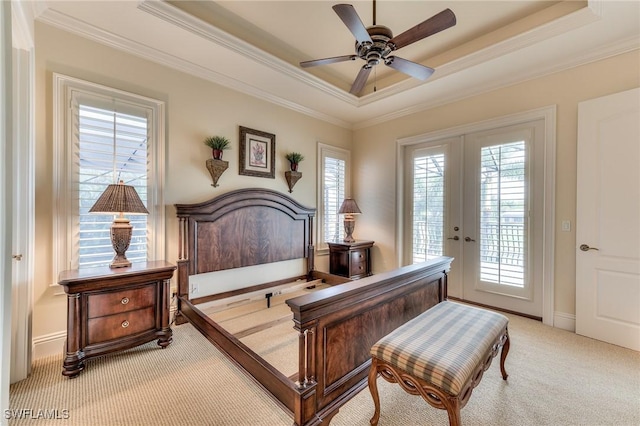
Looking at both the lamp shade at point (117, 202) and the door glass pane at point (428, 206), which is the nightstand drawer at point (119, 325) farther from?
the door glass pane at point (428, 206)

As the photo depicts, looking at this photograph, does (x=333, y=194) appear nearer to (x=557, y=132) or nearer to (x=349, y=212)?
(x=349, y=212)

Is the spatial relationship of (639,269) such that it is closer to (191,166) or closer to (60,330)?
(191,166)

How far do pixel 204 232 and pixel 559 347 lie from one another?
12.6 feet

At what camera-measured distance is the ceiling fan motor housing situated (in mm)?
2072

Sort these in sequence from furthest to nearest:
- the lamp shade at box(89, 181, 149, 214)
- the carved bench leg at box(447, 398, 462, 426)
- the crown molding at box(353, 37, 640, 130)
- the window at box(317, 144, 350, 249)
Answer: the window at box(317, 144, 350, 249)
the crown molding at box(353, 37, 640, 130)
the lamp shade at box(89, 181, 149, 214)
the carved bench leg at box(447, 398, 462, 426)

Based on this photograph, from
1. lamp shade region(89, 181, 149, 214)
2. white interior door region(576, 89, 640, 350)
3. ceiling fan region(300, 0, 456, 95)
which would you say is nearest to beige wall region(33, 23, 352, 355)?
lamp shade region(89, 181, 149, 214)

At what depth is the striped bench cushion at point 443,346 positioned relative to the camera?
1.35m

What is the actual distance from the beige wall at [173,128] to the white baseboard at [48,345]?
3cm

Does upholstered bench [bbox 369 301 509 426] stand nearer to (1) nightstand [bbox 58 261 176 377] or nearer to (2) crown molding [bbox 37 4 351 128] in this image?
(1) nightstand [bbox 58 261 176 377]

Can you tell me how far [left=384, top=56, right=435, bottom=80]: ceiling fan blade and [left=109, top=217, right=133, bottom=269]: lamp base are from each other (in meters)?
A: 2.71

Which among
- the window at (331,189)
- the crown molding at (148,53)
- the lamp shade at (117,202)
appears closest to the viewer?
the lamp shade at (117,202)

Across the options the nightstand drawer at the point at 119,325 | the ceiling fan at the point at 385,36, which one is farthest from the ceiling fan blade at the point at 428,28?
the nightstand drawer at the point at 119,325

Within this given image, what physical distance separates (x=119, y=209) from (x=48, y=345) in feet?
4.48

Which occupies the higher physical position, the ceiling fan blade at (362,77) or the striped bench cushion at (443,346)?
the ceiling fan blade at (362,77)
